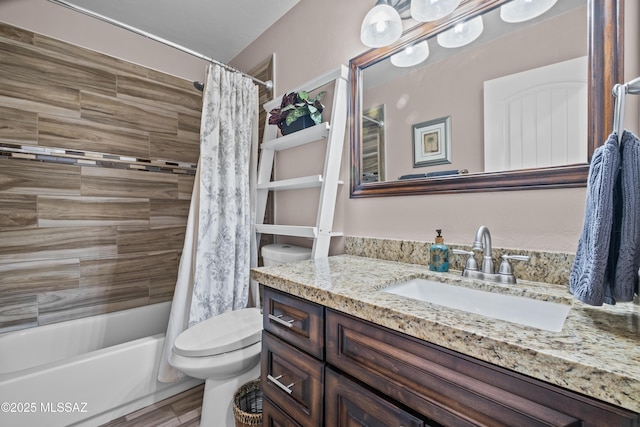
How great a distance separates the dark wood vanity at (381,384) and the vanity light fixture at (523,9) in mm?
1111

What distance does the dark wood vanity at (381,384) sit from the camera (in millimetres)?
470

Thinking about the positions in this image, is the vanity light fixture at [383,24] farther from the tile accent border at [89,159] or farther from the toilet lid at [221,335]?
the tile accent border at [89,159]

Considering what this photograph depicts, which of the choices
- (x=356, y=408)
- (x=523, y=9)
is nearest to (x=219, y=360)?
(x=356, y=408)

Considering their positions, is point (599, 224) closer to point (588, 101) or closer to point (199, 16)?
point (588, 101)

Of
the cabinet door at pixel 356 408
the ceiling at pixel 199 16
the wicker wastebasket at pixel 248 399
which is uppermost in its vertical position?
the ceiling at pixel 199 16

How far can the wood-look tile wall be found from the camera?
1.73m

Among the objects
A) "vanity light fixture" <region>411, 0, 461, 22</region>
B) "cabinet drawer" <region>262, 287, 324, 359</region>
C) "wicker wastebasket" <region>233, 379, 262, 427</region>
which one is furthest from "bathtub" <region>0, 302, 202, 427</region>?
"vanity light fixture" <region>411, 0, 461, 22</region>

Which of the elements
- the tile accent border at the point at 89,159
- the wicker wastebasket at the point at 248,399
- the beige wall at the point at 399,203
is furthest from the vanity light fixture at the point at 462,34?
the tile accent border at the point at 89,159

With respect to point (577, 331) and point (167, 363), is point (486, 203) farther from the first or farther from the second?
point (167, 363)

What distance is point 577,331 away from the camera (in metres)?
0.55

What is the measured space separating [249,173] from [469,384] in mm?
1771

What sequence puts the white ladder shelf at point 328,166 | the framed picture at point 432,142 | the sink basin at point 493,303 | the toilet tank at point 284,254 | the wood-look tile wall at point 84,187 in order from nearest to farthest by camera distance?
the sink basin at point 493,303
the framed picture at point 432,142
the white ladder shelf at point 328,166
the toilet tank at point 284,254
the wood-look tile wall at point 84,187

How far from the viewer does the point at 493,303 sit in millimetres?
868

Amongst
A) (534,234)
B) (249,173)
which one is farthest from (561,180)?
(249,173)
